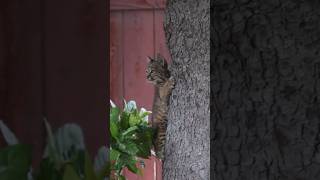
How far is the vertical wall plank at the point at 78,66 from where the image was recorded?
67cm

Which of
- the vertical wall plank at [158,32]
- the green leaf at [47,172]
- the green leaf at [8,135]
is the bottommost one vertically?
the green leaf at [47,172]

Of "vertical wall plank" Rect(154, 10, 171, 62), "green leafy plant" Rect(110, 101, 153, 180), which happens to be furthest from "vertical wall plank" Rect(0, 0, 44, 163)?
"vertical wall plank" Rect(154, 10, 171, 62)

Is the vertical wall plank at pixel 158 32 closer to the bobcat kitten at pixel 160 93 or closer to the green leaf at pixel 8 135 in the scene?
the bobcat kitten at pixel 160 93

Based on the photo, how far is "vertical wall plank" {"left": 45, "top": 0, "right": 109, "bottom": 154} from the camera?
674mm

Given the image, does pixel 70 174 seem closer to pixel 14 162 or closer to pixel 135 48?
pixel 14 162

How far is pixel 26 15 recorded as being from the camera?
0.64 metres

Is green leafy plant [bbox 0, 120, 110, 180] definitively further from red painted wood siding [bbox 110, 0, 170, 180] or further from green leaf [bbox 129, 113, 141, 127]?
red painted wood siding [bbox 110, 0, 170, 180]

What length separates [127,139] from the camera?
2.61m

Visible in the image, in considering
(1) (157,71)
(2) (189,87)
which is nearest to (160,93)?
(1) (157,71)

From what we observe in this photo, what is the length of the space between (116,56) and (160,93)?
1336 mm

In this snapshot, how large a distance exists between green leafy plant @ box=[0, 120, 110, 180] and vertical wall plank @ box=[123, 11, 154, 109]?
2.93 m

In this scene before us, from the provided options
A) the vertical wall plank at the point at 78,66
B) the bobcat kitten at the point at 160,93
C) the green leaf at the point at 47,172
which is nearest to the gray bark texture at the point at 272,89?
the vertical wall plank at the point at 78,66

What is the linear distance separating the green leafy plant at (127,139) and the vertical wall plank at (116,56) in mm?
1013

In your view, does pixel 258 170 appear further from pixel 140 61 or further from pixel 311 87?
pixel 140 61
